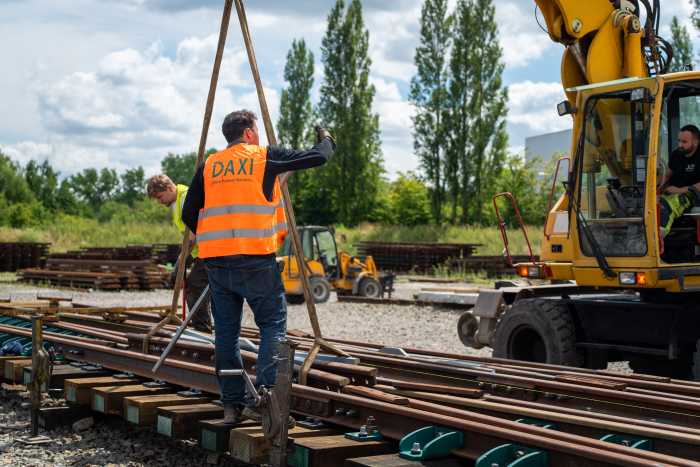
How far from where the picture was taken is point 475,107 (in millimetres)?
49750

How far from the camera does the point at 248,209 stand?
5363 mm

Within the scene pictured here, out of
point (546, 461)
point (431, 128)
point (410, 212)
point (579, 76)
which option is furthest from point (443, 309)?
point (410, 212)

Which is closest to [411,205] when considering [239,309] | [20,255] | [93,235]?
[93,235]

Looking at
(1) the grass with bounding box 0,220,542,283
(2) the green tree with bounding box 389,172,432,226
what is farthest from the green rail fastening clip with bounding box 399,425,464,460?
(2) the green tree with bounding box 389,172,432,226

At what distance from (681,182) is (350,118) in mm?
46593

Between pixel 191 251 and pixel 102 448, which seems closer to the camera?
pixel 102 448

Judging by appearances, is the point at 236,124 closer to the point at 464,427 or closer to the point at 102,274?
the point at 464,427

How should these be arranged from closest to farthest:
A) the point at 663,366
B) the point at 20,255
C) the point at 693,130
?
the point at 693,130, the point at 663,366, the point at 20,255

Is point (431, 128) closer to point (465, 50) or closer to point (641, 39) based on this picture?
point (465, 50)

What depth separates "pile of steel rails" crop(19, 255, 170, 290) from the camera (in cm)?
2486

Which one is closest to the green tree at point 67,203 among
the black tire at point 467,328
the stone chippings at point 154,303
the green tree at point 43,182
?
the green tree at point 43,182

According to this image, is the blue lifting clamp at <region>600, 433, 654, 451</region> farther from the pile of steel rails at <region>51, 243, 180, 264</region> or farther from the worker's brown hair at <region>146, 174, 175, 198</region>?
the pile of steel rails at <region>51, 243, 180, 264</region>

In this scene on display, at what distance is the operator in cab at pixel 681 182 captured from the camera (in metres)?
7.86

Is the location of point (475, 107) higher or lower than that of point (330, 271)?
higher
